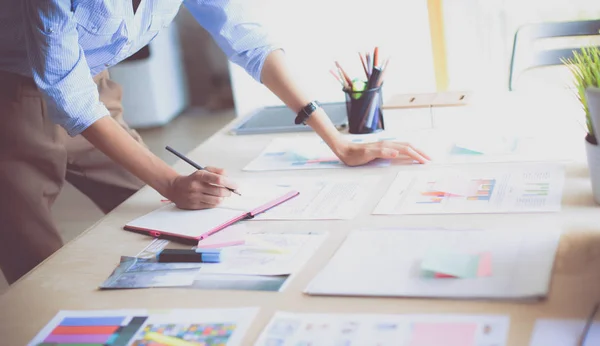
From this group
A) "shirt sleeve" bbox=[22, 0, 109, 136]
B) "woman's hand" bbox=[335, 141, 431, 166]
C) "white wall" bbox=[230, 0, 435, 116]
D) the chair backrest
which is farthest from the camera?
"white wall" bbox=[230, 0, 435, 116]

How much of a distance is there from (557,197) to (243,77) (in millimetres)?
1856

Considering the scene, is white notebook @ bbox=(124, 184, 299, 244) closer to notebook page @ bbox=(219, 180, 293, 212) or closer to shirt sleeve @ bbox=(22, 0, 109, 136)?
notebook page @ bbox=(219, 180, 293, 212)

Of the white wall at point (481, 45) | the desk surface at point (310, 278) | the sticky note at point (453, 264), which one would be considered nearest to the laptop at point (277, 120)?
the desk surface at point (310, 278)

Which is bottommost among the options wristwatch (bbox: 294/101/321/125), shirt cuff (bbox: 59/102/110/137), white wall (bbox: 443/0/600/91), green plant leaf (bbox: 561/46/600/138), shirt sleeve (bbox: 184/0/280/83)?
white wall (bbox: 443/0/600/91)

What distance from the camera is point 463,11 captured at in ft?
8.84

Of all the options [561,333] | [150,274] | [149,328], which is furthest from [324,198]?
[561,333]

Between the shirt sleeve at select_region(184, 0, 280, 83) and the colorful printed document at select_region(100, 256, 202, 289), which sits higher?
the shirt sleeve at select_region(184, 0, 280, 83)

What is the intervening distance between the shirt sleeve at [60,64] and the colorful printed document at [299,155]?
1.19ft

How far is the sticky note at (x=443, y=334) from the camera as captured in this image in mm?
765

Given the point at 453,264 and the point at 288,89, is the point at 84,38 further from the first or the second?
the point at 453,264

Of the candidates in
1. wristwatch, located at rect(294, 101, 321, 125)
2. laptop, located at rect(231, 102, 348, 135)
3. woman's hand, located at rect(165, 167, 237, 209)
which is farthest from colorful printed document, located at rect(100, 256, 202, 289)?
laptop, located at rect(231, 102, 348, 135)

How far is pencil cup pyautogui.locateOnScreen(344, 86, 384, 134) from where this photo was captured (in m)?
1.59

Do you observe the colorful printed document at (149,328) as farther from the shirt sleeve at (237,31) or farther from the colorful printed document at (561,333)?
the shirt sleeve at (237,31)

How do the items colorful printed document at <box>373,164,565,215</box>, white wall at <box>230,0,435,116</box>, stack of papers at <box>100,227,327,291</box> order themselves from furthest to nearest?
white wall at <box>230,0,435,116</box>, colorful printed document at <box>373,164,565,215</box>, stack of papers at <box>100,227,327,291</box>
